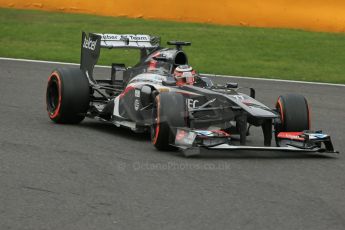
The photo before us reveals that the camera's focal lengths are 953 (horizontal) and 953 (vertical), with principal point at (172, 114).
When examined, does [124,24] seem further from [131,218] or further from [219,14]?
[131,218]

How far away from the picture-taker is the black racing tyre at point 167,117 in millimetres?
9812

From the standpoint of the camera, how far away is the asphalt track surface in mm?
6945

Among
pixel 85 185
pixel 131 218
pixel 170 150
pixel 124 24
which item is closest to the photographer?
pixel 131 218

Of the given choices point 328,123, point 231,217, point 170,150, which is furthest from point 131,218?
point 328,123

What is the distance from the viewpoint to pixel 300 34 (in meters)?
20.3

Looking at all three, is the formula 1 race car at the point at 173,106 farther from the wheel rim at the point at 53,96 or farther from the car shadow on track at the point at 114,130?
the car shadow on track at the point at 114,130

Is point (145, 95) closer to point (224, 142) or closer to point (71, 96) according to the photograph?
point (71, 96)

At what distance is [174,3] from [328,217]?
47.8 feet

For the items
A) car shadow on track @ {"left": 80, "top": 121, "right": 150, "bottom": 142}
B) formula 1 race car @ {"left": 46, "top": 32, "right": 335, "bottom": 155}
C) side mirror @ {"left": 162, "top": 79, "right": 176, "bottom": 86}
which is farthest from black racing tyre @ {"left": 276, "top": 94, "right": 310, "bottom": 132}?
car shadow on track @ {"left": 80, "top": 121, "right": 150, "bottom": 142}

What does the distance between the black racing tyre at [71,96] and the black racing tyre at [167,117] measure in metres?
1.84

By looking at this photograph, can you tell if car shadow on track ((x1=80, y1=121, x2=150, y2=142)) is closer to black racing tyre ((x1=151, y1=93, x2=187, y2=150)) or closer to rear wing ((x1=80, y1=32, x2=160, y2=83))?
rear wing ((x1=80, y1=32, x2=160, y2=83))

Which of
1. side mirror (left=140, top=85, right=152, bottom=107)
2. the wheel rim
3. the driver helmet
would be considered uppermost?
the driver helmet

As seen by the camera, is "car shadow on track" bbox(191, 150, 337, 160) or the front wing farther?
"car shadow on track" bbox(191, 150, 337, 160)

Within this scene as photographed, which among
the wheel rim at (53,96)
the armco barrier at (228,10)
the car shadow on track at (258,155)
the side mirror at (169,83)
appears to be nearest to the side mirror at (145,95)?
the side mirror at (169,83)
